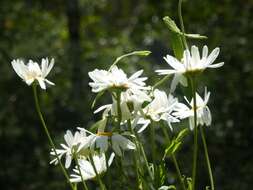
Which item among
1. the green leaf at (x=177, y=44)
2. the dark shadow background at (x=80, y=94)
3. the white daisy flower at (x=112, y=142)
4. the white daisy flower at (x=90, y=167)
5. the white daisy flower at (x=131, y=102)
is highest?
Result: the green leaf at (x=177, y=44)

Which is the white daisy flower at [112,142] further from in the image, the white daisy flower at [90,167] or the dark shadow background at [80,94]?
the dark shadow background at [80,94]

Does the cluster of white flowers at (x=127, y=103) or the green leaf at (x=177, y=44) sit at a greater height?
the green leaf at (x=177, y=44)

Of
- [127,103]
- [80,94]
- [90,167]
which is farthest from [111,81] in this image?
[80,94]

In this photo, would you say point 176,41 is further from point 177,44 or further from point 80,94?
point 80,94

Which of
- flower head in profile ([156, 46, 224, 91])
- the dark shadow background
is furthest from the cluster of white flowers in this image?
the dark shadow background

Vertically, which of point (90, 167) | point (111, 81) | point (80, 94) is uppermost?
point (111, 81)

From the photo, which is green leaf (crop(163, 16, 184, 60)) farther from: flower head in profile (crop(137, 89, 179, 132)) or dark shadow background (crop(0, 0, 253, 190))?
dark shadow background (crop(0, 0, 253, 190))

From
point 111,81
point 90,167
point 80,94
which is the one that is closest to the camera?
point 111,81

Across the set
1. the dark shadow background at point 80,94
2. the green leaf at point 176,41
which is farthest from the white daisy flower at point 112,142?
the dark shadow background at point 80,94

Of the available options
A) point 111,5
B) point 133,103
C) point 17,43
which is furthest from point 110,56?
point 133,103

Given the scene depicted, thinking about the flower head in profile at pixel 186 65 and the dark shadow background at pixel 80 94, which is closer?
the flower head in profile at pixel 186 65
